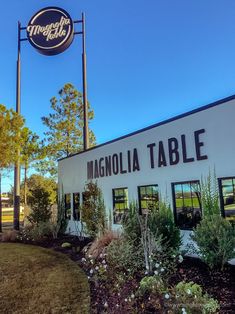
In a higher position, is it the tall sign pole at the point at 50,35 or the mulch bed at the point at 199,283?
the tall sign pole at the point at 50,35

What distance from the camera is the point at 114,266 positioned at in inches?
272

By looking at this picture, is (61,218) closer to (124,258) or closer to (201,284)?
(124,258)

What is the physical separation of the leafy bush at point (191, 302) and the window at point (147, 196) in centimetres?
528

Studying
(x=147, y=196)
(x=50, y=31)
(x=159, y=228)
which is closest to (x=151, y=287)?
(x=159, y=228)

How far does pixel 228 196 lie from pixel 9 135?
1259 centimetres

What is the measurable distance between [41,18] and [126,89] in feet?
24.4

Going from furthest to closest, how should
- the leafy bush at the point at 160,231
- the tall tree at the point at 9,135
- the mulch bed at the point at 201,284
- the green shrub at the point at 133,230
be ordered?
1. the tall tree at the point at 9,135
2. the green shrub at the point at 133,230
3. the leafy bush at the point at 160,231
4. the mulch bed at the point at 201,284

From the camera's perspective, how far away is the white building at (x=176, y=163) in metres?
8.09

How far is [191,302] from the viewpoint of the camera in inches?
181

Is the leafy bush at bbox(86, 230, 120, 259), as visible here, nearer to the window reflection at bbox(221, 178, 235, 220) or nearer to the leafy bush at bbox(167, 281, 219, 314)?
the window reflection at bbox(221, 178, 235, 220)

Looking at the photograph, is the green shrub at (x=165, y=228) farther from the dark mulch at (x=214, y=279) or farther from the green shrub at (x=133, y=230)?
the dark mulch at (x=214, y=279)

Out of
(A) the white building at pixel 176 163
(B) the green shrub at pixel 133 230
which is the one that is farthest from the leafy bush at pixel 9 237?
(B) the green shrub at pixel 133 230

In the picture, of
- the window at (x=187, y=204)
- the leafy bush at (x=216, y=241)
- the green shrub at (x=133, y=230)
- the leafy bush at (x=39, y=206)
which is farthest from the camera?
the leafy bush at (x=39, y=206)

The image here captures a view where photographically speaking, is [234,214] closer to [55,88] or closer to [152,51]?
[152,51]
